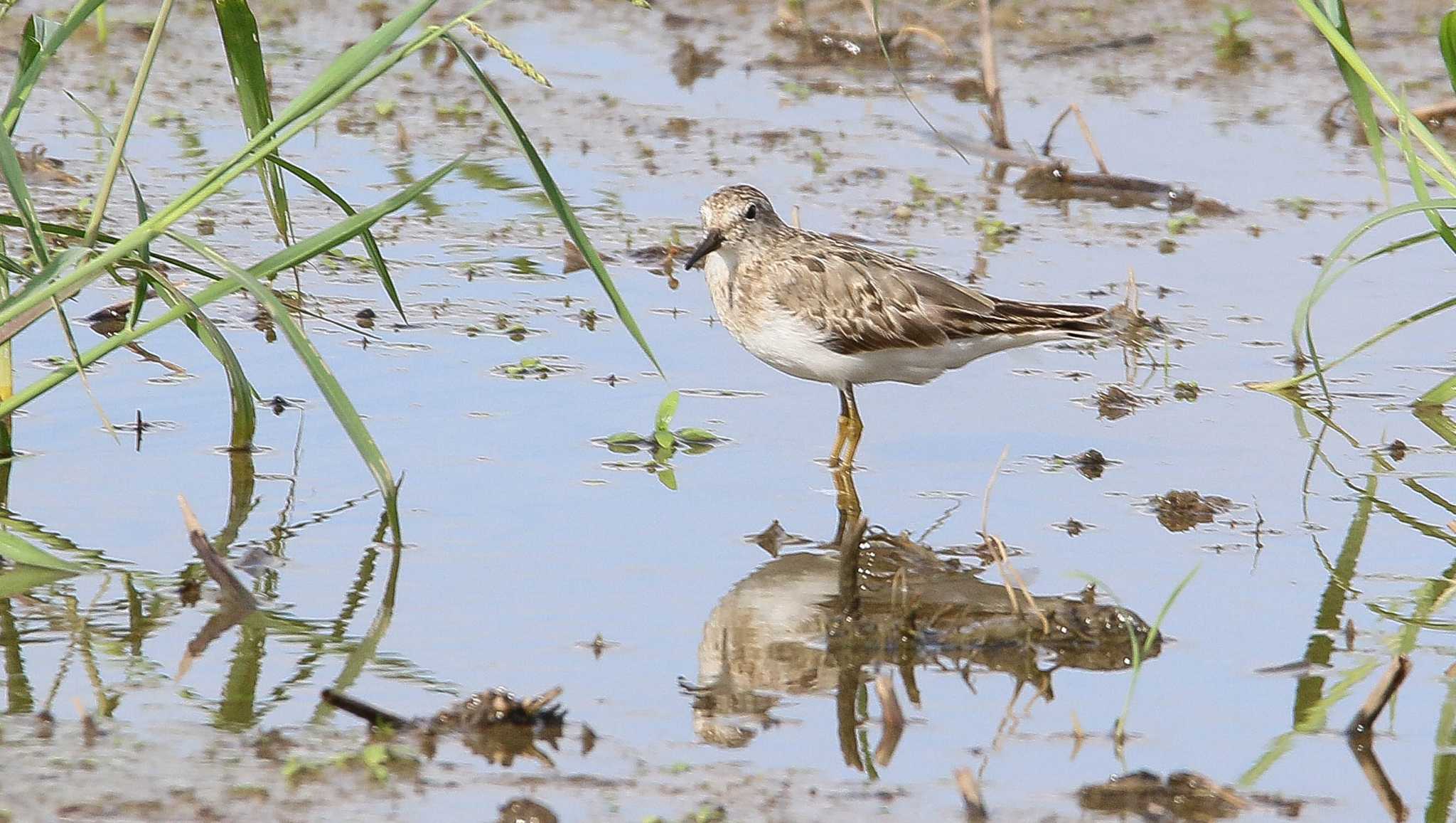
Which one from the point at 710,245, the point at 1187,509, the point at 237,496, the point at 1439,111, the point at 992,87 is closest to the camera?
Answer: the point at 237,496

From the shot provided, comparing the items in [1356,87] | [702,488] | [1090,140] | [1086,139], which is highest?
[1086,139]

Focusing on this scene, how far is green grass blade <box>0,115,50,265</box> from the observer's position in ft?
18.2

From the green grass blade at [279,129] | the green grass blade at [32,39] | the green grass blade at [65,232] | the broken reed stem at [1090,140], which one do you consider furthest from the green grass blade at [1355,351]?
the green grass blade at [32,39]

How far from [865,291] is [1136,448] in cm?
134

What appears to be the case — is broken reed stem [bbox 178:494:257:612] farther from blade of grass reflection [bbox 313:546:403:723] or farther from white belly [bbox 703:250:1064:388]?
white belly [bbox 703:250:1064:388]

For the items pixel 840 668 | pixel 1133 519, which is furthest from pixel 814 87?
pixel 840 668

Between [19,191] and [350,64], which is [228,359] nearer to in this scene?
[19,191]

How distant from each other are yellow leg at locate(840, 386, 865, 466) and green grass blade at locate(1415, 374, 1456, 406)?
254cm

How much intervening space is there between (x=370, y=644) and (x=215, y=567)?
0.53 m

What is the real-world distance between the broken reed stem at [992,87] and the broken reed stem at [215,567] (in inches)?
298

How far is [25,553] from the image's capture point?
5.68 metres

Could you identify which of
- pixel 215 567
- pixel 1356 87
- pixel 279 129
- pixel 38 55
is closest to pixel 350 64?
pixel 279 129

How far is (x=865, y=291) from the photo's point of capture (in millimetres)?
8070

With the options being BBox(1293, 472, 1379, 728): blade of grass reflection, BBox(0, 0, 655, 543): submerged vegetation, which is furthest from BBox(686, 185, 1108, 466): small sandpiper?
BBox(0, 0, 655, 543): submerged vegetation
